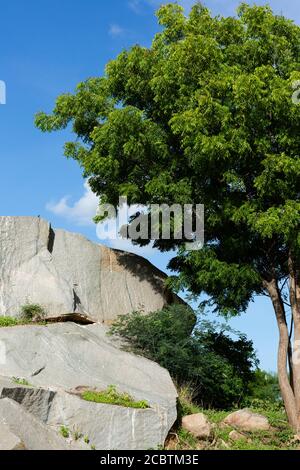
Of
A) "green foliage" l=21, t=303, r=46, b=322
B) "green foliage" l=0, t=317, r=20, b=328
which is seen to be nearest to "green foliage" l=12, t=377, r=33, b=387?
"green foliage" l=0, t=317, r=20, b=328

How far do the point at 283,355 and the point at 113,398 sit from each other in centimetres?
616

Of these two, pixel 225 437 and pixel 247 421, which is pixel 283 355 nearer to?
pixel 247 421

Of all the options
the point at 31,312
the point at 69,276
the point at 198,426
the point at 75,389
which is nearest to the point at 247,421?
the point at 198,426

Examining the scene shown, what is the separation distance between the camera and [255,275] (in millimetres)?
18656

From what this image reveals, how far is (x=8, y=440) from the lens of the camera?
11273mm

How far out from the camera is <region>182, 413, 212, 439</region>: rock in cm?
1504

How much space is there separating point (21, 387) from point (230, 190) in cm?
865

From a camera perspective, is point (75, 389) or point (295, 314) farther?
point (295, 314)

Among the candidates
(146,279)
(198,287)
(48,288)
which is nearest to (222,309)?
(198,287)

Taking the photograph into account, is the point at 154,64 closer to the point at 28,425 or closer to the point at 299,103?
the point at 299,103

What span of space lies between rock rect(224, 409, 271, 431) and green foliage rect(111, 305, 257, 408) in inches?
66.6

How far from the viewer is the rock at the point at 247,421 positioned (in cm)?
1642

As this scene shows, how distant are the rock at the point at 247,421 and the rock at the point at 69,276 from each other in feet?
17.1

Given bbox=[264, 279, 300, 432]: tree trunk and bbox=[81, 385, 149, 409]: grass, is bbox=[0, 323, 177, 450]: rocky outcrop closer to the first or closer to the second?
bbox=[81, 385, 149, 409]: grass
